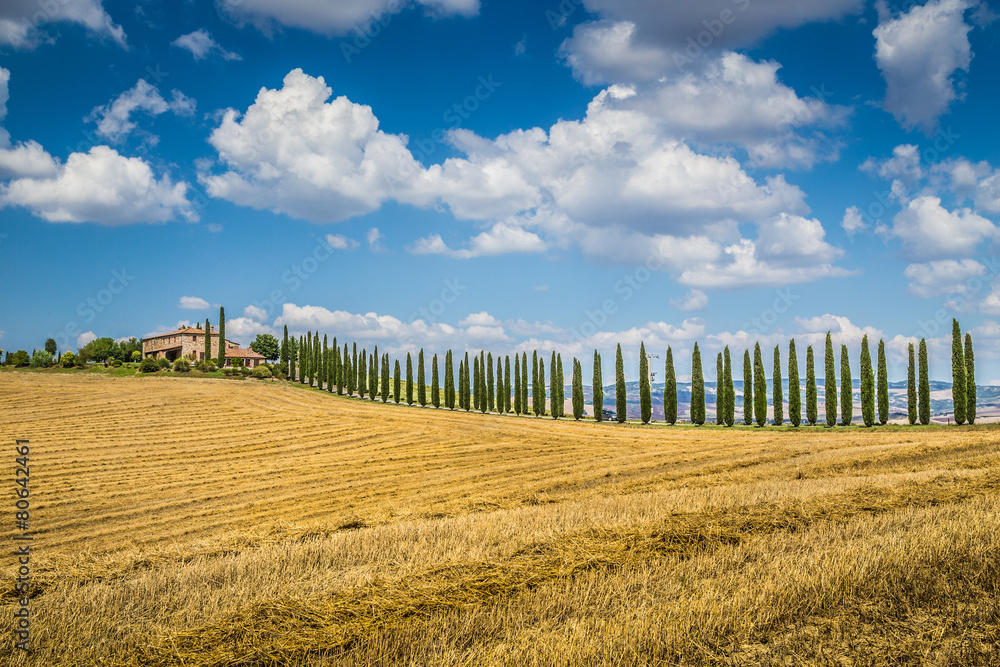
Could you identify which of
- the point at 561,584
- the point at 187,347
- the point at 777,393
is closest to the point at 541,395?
the point at 777,393

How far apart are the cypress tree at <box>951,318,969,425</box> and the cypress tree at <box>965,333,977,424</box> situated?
0.20 m

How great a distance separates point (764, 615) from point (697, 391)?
5094 cm

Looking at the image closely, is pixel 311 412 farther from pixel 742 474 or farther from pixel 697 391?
pixel 697 391

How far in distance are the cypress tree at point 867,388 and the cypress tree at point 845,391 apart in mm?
958

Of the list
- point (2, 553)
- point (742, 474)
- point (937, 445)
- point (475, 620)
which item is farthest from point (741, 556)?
point (937, 445)

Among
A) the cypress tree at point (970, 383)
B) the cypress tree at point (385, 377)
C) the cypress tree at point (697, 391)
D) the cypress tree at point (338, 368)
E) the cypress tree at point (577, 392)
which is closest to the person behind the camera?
the cypress tree at point (970, 383)

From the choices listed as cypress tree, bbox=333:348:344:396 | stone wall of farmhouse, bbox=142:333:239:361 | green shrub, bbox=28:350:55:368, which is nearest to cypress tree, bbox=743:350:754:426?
cypress tree, bbox=333:348:344:396

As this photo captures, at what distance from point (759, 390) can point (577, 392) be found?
57.4ft

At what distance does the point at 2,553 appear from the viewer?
13.0 m

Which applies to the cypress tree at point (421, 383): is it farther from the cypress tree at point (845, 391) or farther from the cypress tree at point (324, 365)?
the cypress tree at point (845, 391)

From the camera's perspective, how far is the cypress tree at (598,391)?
56969 mm

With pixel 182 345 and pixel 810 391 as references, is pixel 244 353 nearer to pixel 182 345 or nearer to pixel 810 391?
pixel 182 345

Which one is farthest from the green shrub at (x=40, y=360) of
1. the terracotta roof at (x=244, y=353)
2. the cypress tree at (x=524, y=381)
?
the cypress tree at (x=524, y=381)

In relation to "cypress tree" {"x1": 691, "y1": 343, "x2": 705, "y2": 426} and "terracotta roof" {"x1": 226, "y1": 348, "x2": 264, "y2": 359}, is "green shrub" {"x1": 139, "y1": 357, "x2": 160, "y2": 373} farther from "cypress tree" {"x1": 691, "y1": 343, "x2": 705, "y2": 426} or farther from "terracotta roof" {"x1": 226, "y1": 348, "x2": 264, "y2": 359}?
"cypress tree" {"x1": 691, "y1": 343, "x2": 705, "y2": 426}
